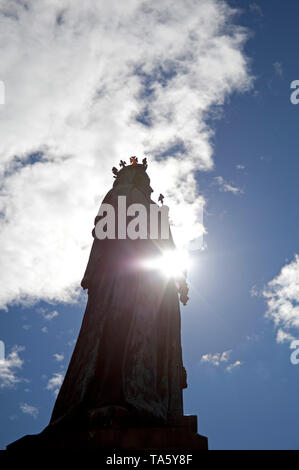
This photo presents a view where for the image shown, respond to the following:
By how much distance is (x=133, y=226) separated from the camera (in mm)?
7004

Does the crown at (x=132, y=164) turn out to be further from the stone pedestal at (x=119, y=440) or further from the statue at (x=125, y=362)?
the stone pedestal at (x=119, y=440)

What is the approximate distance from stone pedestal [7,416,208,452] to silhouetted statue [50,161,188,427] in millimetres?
189

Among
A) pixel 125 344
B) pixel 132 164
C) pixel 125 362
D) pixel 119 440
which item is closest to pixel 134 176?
pixel 132 164

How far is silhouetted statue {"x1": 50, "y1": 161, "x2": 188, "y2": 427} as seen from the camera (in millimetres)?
4996

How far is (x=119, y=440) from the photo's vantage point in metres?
4.21

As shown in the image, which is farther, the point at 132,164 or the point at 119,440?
the point at 132,164

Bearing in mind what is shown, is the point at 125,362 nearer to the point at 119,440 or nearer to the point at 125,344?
the point at 125,344

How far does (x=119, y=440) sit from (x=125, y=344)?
1501 millimetres

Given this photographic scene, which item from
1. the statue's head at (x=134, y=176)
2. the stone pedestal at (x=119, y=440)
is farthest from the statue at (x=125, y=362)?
the statue's head at (x=134, y=176)

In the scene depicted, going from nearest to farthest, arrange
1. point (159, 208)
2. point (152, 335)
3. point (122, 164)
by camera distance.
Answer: point (152, 335) < point (159, 208) < point (122, 164)

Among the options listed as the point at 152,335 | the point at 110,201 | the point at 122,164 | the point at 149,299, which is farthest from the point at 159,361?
the point at 122,164

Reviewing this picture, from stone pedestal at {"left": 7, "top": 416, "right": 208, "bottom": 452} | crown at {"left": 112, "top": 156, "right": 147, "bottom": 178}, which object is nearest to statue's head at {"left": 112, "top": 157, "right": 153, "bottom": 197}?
crown at {"left": 112, "top": 156, "right": 147, "bottom": 178}
